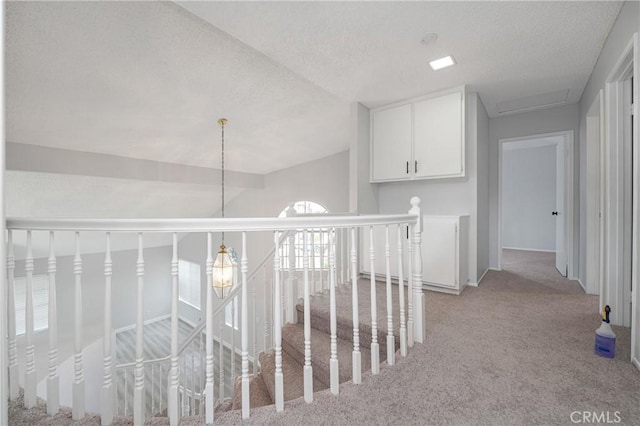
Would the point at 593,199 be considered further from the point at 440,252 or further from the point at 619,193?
the point at 440,252

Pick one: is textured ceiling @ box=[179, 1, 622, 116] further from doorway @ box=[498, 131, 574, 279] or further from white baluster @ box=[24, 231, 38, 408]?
doorway @ box=[498, 131, 574, 279]

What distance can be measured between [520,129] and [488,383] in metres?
3.83

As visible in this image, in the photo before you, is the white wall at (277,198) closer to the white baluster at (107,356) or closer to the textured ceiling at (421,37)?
the textured ceiling at (421,37)

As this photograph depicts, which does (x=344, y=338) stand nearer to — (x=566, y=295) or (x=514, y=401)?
(x=514, y=401)

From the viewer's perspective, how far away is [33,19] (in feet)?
6.58

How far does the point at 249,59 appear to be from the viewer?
9.18 ft

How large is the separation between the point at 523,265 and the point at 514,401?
413cm

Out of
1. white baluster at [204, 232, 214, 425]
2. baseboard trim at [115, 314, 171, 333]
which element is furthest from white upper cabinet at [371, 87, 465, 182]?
baseboard trim at [115, 314, 171, 333]

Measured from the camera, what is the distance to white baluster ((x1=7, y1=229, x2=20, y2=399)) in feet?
4.37

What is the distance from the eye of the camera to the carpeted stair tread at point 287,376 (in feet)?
6.38

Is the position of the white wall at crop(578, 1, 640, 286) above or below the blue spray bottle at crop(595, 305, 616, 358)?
above

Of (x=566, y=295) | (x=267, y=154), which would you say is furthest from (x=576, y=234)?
(x=267, y=154)

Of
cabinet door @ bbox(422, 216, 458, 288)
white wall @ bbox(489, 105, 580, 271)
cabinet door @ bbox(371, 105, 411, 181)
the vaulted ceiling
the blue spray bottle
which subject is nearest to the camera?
the blue spray bottle

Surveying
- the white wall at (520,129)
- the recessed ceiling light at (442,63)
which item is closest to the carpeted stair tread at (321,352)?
the recessed ceiling light at (442,63)
